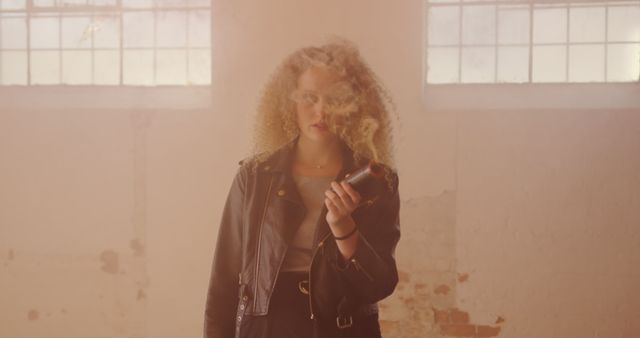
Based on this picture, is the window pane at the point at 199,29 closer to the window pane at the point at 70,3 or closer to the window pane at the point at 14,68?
the window pane at the point at 70,3

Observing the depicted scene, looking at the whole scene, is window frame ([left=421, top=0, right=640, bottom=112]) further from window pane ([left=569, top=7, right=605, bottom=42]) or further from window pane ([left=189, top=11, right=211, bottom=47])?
window pane ([left=189, top=11, right=211, bottom=47])

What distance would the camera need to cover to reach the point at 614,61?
3.62 meters

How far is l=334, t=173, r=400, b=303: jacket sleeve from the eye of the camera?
203cm

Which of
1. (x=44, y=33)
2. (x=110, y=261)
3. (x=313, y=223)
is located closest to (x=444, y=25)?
(x=313, y=223)

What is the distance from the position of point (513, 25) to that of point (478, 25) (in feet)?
0.66

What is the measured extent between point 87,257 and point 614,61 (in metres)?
3.37

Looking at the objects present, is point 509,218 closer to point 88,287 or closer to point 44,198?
point 88,287

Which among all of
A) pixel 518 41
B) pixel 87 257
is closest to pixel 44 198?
pixel 87 257

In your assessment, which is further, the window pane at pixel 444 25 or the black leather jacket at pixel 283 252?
the window pane at pixel 444 25

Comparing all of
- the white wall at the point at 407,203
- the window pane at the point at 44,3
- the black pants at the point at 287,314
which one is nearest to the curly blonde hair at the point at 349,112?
the black pants at the point at 287,314

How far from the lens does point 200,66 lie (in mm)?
3861

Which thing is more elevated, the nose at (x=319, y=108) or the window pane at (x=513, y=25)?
the window pane at (x=513, y=25)

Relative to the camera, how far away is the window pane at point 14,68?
419cm

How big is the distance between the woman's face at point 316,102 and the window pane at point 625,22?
214cm
